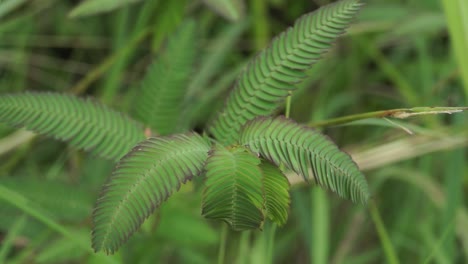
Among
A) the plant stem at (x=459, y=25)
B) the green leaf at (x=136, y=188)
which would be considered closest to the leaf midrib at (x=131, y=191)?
the green leaf at (x=136, y=188)

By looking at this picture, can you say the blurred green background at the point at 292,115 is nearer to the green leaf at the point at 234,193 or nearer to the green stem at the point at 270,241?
the green stem at the point at 270,241

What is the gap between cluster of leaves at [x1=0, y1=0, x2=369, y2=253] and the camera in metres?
0.80

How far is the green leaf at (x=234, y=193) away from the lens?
81 centimetres

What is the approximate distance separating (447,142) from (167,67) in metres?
0.80

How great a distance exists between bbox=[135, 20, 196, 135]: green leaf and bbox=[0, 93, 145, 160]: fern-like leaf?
0.41ft

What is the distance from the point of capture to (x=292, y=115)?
77.8 inches

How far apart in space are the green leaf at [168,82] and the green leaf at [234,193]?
0.37m

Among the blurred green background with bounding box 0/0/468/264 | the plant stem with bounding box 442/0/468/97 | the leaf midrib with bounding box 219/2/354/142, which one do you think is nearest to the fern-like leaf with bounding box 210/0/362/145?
the leaf midrib with bounding box 219/2/354/142

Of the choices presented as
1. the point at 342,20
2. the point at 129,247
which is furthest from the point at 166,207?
the point at 342,20

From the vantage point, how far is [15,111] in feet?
3.06

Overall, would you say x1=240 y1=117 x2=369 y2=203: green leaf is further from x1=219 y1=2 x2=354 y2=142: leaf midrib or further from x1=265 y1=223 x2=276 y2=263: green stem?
x1=265 y1=223 x2=276 y2=263: green stem

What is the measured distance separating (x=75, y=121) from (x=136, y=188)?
257 mm

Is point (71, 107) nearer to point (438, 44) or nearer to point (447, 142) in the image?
point (447, 142)

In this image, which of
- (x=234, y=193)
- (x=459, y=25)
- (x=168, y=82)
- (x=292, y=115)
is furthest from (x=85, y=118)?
(x=292, y=115)
